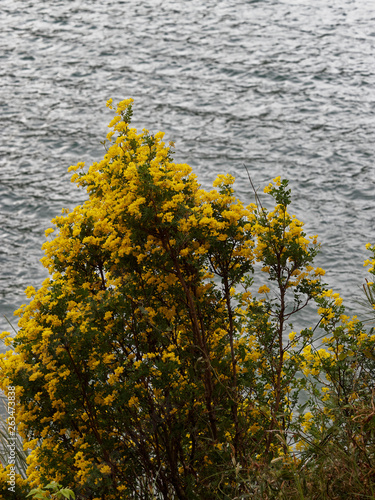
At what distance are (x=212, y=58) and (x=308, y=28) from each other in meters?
2.49

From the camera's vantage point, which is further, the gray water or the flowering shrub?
the gray water

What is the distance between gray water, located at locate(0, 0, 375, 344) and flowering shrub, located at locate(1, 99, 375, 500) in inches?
161

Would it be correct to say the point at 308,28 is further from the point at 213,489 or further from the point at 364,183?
the point at 213,489

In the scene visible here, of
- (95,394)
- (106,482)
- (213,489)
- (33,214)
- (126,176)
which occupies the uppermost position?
(126,176)

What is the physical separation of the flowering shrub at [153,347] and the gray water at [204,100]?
4.08 metres

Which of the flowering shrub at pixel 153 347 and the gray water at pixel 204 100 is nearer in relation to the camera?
the flowering shrub at pixel 153 347

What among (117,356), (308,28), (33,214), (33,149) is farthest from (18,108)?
(117,356)

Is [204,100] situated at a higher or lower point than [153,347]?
lower

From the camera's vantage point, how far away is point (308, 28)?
13359 mm

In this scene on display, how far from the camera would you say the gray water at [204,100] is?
8664 millimetres

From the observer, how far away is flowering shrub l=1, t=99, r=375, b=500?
2881mm

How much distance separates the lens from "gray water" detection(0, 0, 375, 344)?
8664 mm

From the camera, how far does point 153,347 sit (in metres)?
3.28

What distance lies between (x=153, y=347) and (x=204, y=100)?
8.61 metres
